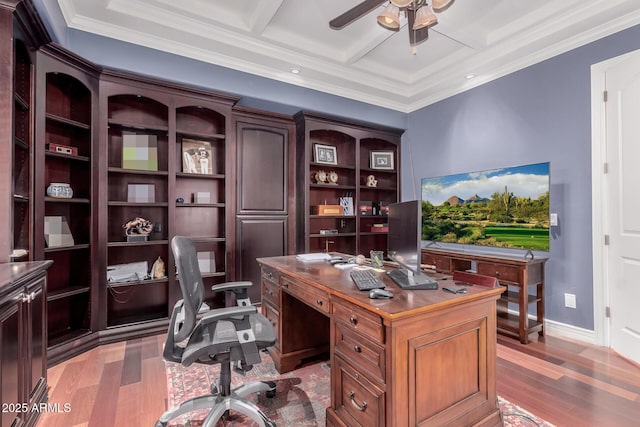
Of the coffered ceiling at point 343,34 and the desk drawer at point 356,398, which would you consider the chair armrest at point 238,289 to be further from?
the coffered ceiling at point 343,34

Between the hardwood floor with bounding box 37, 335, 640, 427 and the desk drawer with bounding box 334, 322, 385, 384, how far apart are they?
1.21 metres

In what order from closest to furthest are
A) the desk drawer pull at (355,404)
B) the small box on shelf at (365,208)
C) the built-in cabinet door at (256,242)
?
the desk drawer pull at (355,404)
the built-in cabinet door at (256,242)
the small box on shelf at (365,208)

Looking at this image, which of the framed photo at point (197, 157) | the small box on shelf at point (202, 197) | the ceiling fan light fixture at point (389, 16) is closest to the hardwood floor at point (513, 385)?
the small box on shelf at point (202, 197)

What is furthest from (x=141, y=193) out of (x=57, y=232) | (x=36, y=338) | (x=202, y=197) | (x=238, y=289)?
(x=238, y=289)

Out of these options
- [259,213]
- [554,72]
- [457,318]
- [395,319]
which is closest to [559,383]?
[457,318]

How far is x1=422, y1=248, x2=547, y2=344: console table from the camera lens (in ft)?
9.06

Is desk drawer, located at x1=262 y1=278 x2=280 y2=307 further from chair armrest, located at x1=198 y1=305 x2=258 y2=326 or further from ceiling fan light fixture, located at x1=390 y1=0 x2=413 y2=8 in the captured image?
ceiling fan light fixture, located at x1=390 y1=0 x2=413 y2=8

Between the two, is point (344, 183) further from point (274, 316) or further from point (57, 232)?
point (57, 232)

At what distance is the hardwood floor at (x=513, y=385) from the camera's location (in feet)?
5.81

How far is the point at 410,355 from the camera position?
127 centimetres

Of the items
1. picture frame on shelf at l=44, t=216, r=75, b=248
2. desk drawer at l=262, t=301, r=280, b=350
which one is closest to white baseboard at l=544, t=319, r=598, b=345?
desk drawer at l=262, t=301, r=280, b=350

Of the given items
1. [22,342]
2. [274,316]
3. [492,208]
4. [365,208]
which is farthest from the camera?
[365,208]

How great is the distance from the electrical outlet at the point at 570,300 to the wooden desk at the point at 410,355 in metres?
2.01

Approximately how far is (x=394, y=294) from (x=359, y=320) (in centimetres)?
23
